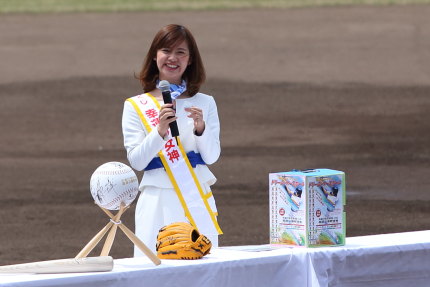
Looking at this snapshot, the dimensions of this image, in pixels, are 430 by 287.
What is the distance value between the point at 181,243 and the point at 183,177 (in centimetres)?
59

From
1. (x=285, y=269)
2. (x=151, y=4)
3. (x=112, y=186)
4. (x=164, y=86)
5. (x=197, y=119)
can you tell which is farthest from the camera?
(x=151, y=4)

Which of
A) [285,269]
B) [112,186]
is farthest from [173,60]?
[285,269]

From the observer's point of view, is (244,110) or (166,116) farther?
(244,110)

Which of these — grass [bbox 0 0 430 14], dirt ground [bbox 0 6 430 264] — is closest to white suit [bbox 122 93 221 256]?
dirt ground [bbox 0 6 430 264]

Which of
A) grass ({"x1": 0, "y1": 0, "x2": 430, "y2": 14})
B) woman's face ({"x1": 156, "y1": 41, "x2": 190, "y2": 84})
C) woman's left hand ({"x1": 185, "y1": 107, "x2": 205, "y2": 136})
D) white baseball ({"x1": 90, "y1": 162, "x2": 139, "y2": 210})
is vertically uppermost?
woman's face ({"x1": 156, "y1": 41, "x2": 190, "y2": 84})

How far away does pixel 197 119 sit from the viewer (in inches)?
198

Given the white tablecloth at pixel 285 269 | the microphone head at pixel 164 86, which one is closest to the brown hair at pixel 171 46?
the microphone head at pixel 164 86

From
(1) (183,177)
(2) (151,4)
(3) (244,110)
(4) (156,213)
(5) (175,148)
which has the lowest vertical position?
(3) (244,110)

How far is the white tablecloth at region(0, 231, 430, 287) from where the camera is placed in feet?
14.1

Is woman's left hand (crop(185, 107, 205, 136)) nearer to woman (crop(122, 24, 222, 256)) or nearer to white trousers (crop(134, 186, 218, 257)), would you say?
woman (crop(122, 24, 222, 256))

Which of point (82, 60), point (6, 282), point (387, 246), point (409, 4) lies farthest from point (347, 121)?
point (6, 282)

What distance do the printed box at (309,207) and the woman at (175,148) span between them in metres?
0.34

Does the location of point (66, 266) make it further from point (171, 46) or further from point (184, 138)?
point (171, 46)

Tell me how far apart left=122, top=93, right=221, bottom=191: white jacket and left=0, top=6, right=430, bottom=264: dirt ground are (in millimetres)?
3513
